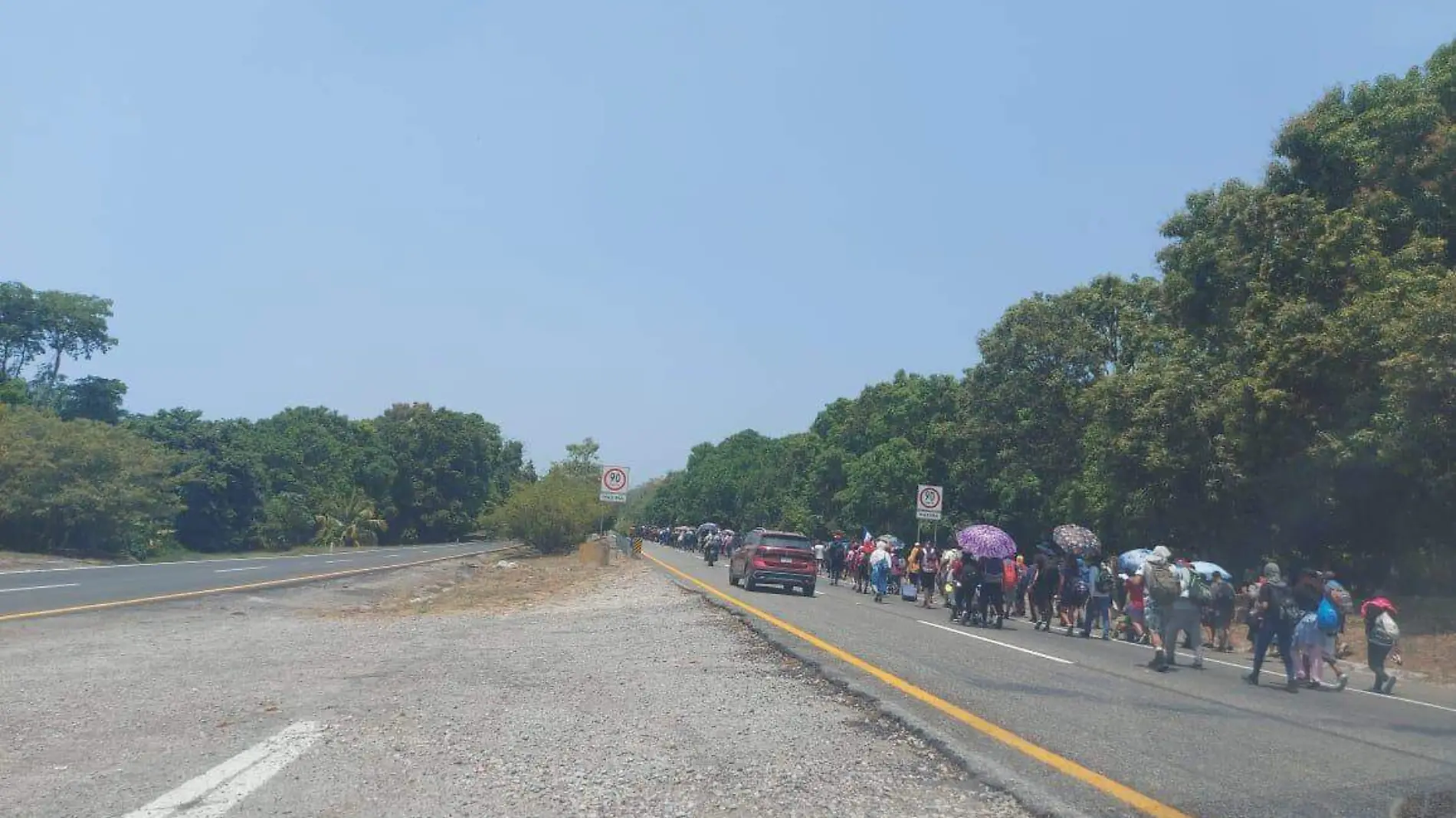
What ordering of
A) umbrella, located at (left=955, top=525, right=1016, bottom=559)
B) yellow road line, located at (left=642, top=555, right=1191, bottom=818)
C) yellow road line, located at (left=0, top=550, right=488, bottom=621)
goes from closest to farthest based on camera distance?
yellow road line, located at (left=642, top=555, right=1191, bottom=818) → yellow road line, located at (left=0, top=550, right=488, bottom=621) → umbrella, located at (left=955, top=525, right=1016, bottom=559)

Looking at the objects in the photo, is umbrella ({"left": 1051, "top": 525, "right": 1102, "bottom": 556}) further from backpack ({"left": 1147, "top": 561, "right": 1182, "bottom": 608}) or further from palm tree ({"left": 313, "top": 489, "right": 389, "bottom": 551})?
palm tree ({"left": 313, "top": 489, "right": 389, "bottom": 551})

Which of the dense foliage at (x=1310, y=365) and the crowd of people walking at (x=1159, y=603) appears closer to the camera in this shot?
the crowd of people walking at (x=1159, y=603)

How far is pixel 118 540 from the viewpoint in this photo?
47.6 metres

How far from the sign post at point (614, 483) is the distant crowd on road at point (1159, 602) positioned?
28.4 feet

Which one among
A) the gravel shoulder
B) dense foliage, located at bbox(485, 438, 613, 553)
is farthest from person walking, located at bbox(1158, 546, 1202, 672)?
dense foliage, located at bbox(485, 438, 613, 553)

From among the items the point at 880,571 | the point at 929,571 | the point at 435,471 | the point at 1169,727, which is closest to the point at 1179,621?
the point at 1169,727

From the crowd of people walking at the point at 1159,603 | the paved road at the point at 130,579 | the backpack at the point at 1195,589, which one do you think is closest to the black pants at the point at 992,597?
the crowd of people walking at the point at 1159,603

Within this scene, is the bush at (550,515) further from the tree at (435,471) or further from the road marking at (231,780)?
the road marking at (231,780)

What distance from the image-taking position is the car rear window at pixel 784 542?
30453 millimetres

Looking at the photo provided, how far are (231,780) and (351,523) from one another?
267 feet

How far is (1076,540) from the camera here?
3133 centimetres

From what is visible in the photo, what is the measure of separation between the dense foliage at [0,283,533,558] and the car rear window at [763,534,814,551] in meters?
28.8

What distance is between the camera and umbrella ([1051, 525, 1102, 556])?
3091 cm

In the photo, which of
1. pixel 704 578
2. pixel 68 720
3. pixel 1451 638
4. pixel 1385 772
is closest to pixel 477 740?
pixel 68 720
